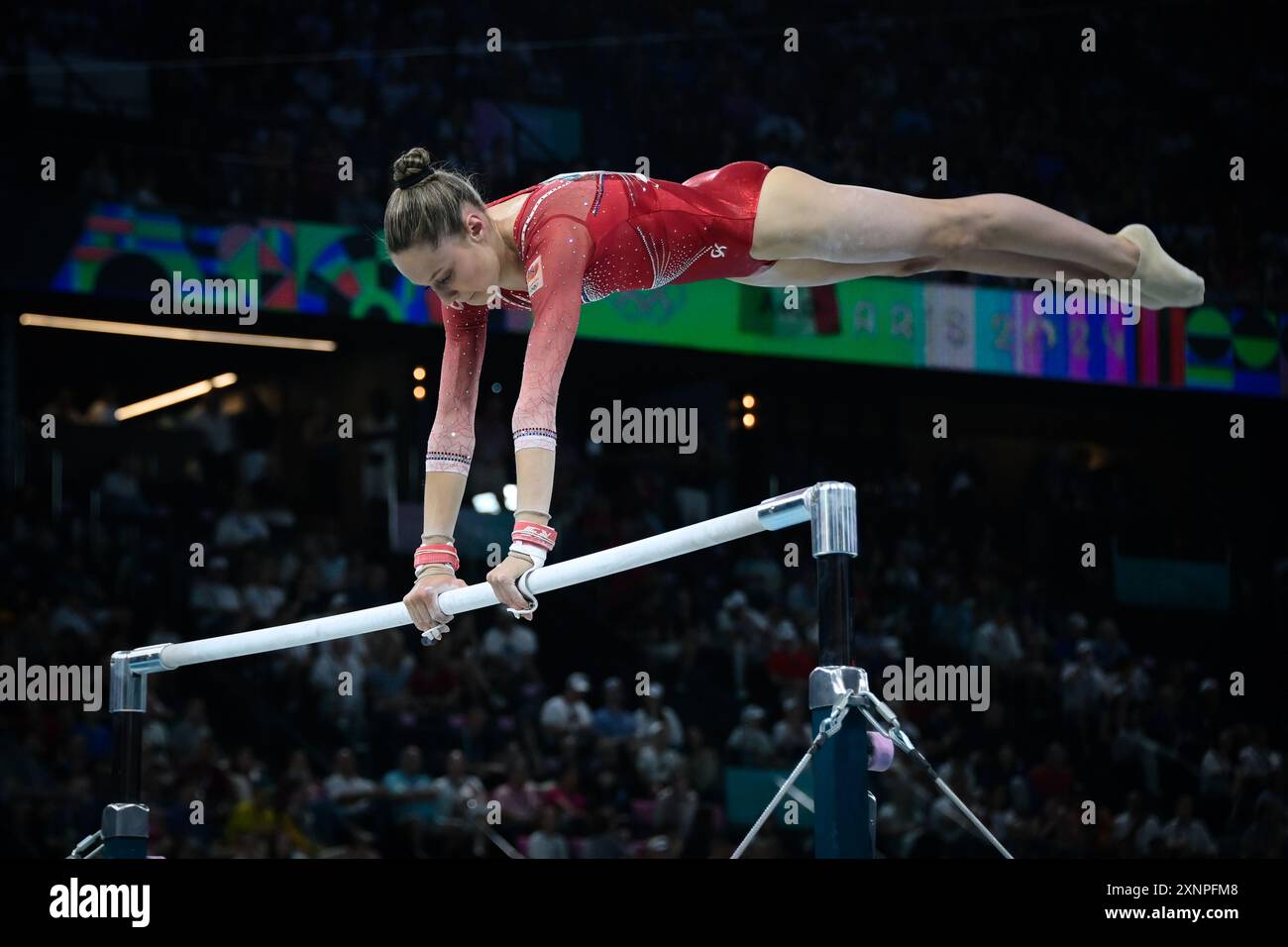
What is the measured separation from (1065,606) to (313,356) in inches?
252

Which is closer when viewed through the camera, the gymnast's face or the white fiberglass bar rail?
the white fiberglass bar rail

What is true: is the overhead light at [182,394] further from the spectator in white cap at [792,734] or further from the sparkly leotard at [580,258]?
the sparkly leotard at [580,258]

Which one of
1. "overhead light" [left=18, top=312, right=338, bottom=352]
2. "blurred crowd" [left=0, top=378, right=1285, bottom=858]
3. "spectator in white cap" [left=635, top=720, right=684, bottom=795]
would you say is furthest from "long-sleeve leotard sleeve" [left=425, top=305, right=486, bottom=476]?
"overhead light" [left=18, top=312, right=338, bottom=352]

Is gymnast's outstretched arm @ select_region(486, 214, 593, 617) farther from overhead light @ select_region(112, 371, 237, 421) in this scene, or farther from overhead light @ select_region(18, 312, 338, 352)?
overhead light @ select_region(112, 371, 237, 421)

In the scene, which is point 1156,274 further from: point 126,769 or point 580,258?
point 126,769

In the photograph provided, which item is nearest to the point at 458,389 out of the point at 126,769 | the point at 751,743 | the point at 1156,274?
the point at 126,769

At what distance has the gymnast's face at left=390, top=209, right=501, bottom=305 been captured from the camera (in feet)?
11.8

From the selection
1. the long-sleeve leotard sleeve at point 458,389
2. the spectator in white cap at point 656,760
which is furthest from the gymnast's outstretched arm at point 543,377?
the spectator in white cap at point 656,760

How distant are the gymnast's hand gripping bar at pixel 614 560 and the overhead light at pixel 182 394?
29.1ft

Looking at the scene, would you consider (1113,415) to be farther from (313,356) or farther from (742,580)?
(313,356)

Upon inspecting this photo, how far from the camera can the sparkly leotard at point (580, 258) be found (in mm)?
3553

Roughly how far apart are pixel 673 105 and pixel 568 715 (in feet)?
18.1

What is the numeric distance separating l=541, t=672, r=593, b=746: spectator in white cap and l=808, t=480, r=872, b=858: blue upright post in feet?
19.9
